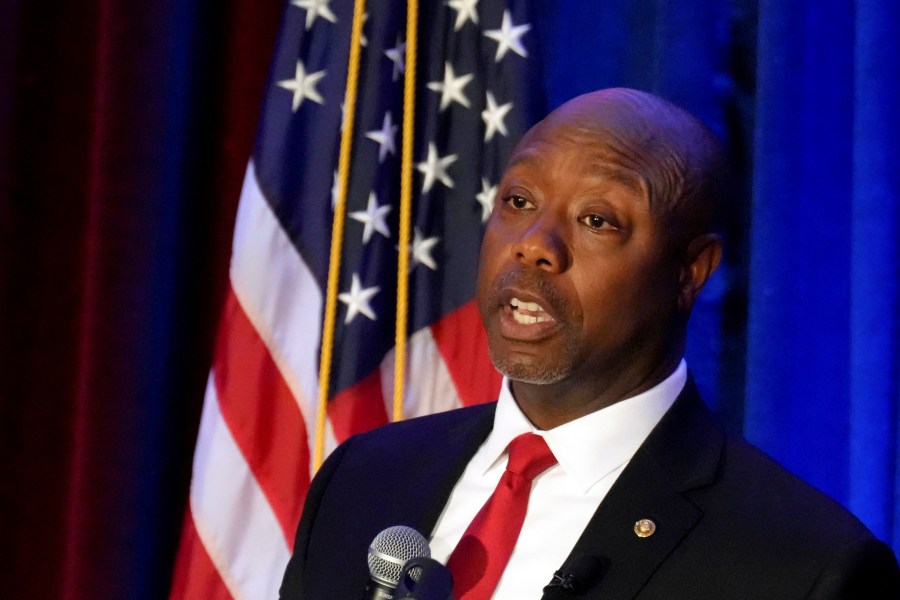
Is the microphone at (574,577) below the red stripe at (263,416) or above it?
above

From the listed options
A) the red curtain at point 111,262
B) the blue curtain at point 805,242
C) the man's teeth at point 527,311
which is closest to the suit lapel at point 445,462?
the man's teeth at point 527,311

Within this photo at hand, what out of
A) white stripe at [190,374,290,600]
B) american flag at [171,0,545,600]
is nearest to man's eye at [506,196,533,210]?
american flag at [171,0,545,600]

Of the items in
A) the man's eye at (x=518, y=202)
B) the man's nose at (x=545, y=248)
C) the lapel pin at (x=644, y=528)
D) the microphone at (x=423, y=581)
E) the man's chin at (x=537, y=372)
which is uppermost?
the man's eye at (x=518, y=202)

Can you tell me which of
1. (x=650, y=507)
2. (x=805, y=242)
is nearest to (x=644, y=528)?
(x=650, y=507)

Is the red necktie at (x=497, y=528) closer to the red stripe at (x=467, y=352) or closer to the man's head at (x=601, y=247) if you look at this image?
the man's head at (x=601, y=247)

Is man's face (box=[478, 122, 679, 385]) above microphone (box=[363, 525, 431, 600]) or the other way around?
above

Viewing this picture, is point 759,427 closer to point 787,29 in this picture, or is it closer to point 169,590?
point 787,29

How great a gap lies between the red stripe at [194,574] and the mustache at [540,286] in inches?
48.4

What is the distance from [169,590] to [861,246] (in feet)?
5.60

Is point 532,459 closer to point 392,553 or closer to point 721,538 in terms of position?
point 721,538

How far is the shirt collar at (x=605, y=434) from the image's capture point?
1.65m

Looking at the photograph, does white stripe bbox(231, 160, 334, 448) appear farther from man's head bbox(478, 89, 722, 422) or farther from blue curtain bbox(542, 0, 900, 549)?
man's head bbox(478, 89, 722, 422)

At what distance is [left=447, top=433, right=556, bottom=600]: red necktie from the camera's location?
1600 millimetres

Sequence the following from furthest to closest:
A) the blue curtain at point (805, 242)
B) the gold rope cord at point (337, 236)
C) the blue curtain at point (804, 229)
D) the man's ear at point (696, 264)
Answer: the gold rope cord at point (337, 236)
the blue curtain at point (805, 242)
the blue curtain at point (804, 229)
the man's ear at point (696, 264)
